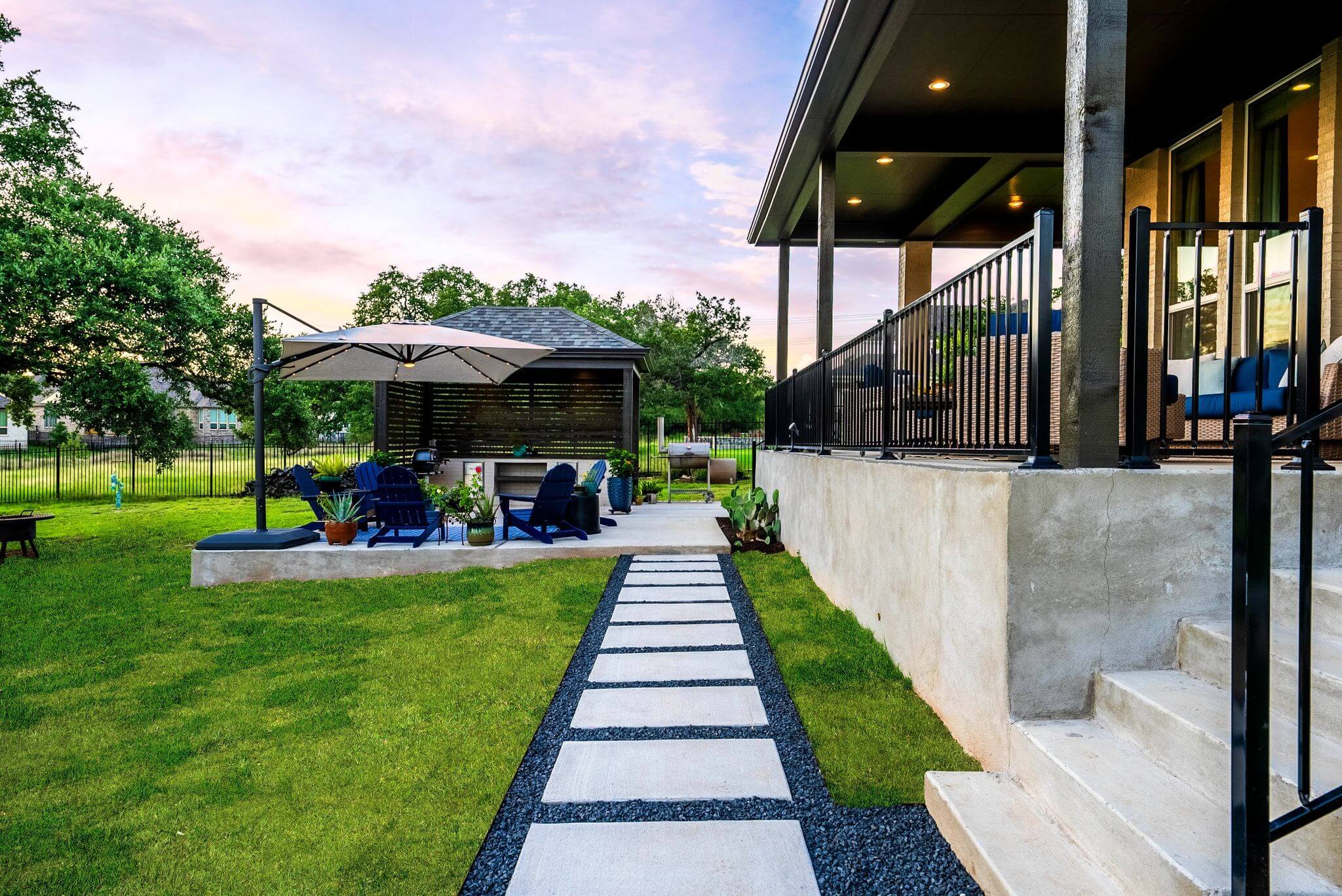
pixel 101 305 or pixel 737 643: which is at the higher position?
pixel 101 305

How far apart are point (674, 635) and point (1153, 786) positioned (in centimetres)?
295

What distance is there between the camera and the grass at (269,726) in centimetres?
210

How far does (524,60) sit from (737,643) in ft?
37.7

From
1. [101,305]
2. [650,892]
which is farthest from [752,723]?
[101,305]

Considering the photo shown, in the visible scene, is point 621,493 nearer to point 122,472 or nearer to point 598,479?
point 598,479

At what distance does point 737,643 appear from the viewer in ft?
14.0

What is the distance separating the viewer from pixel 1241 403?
3.96 m

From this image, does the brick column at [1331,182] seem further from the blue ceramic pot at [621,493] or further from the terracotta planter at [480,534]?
the blue ceramic pot at [621,493]

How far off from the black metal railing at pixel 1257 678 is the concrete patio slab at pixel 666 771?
1396 millimetres

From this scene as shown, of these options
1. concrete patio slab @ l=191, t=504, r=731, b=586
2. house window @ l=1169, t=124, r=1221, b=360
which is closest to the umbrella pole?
concrete patio slab @ l=191, t=504, r=731, b=586

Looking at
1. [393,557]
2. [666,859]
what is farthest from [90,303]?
[666,859]

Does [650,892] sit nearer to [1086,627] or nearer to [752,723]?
[752,723]

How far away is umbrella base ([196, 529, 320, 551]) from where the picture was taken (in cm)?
648

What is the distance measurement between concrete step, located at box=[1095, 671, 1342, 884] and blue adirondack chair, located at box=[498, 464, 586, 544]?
548cm
